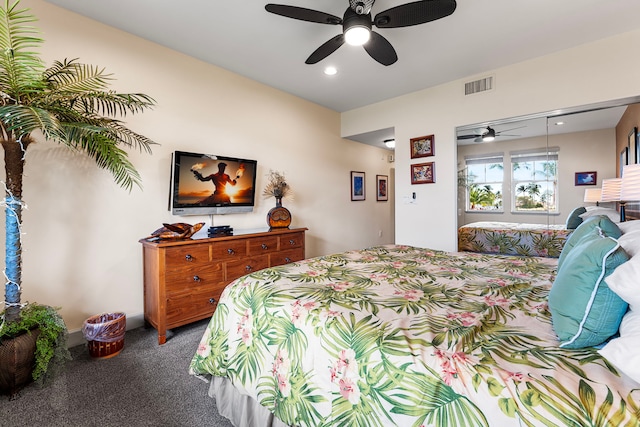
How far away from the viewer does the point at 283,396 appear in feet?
4.02

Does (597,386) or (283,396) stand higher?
(597,386)

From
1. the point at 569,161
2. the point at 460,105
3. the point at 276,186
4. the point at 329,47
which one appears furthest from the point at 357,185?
the point at 329,47

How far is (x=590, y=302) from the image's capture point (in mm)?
893

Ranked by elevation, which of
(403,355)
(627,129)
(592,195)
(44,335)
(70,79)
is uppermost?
(70,79)

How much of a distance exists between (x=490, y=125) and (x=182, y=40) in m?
3.62

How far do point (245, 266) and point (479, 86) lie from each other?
11.7 ft

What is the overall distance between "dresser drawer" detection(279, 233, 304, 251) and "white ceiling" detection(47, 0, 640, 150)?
80.0 inches

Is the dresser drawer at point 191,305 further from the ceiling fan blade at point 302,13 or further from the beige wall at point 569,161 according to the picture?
the beige wall at point 569,161

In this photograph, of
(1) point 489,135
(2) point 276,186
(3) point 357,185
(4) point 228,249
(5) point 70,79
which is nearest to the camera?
(5) point 70,79

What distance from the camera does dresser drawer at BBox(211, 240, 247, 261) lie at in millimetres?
2785

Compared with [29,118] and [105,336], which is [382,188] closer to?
[105,336]

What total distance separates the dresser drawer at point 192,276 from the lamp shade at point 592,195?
151 inches

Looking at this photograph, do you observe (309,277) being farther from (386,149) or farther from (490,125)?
(386,149)

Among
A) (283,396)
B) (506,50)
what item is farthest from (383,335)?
(506,50)
